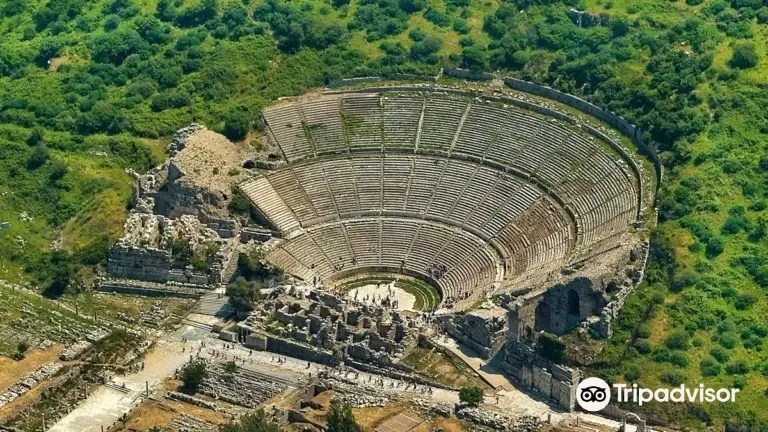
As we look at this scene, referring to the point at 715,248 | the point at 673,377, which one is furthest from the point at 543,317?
the point at 715,248

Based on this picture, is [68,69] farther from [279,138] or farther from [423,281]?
[423,281]

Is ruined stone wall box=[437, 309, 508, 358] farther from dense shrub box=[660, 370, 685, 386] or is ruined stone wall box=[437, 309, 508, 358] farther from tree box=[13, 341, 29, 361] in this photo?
tree box=[13, 341, 29, 361]

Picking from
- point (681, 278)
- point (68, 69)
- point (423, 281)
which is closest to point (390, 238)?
point (423, 281)

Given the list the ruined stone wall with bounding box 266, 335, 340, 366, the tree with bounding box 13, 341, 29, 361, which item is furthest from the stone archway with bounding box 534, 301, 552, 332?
the tree with bounding box 13, 341, 29, 361

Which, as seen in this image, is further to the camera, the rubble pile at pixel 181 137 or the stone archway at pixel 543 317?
the rubble pile at pixel 181 137

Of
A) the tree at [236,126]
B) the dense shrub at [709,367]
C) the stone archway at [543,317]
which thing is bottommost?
the dense shrub at [709,367]

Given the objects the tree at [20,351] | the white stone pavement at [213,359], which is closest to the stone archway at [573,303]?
the white stone pavement at [213,359]

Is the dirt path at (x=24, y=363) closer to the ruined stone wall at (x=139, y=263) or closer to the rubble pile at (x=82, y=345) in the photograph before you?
the rubble pile at (x=82, y=345)
